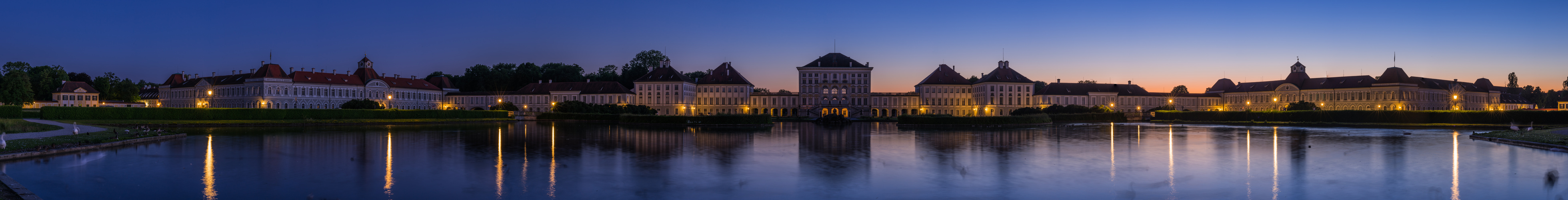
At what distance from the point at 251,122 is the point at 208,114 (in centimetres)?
332

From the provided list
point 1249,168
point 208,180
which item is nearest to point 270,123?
point 208,180

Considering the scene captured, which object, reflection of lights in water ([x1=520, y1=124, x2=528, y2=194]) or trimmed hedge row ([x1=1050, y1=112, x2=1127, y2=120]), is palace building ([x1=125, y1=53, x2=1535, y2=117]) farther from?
reflection of lights in water ([x1=520, y1=124, x2=528, y2=194])

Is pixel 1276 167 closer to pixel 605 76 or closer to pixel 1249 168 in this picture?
pixel 1249 168

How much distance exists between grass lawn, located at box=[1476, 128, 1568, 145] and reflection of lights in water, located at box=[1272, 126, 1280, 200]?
6432 millimetres

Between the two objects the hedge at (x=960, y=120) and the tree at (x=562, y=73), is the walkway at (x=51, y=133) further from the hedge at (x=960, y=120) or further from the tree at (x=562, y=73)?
the tree at (x=562, y=73)

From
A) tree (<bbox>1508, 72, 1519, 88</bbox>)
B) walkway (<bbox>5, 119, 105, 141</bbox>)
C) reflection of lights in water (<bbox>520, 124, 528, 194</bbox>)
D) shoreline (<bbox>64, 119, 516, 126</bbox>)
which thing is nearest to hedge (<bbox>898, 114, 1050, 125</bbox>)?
reflection of lights in water (<bbox>520, 124, 528, 194</bbox>)

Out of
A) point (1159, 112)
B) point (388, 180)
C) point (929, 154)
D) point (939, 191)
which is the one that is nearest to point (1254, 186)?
point (939, 191)

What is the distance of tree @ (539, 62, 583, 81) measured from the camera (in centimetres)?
11569

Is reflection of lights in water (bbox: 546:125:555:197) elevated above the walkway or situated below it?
below

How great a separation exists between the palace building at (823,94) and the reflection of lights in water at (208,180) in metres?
81.7

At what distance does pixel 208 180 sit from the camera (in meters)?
14.7

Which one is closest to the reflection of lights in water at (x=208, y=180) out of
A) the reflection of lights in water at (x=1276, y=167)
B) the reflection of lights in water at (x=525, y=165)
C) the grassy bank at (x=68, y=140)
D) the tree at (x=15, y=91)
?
the grassy bank at (x=68, y=140)

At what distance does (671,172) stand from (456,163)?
5.57 m

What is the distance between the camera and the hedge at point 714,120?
50.3m
